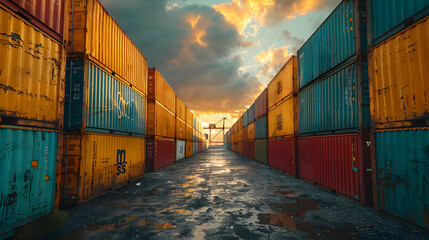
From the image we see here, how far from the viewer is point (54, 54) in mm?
6730

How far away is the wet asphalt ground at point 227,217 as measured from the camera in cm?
535

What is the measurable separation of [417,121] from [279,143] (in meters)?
11.9

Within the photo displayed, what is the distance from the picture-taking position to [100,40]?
9.34 metres

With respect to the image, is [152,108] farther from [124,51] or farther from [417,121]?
[417,121]

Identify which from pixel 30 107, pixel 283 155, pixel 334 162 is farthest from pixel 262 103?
pixel 30 107

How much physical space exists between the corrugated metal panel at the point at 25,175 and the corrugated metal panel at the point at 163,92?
10814 millimetres

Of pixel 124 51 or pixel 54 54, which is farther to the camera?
pixel 124 51

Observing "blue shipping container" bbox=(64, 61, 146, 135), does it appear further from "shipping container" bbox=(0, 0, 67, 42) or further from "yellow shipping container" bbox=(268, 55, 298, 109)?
"yellow shipping container" bbox=(268, 55, 298, 109)

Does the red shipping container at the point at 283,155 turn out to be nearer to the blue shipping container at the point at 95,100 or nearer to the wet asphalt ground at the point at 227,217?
the wet asphalt ground at the point at 227,217

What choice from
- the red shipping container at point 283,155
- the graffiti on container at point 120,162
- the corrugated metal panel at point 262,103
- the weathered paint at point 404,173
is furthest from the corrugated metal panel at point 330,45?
the graffiti on container at point 120,162

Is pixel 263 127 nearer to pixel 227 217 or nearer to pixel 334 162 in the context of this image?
pixel 334 162

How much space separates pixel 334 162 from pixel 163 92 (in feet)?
47.9

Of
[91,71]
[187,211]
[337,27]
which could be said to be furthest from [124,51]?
[337,27]

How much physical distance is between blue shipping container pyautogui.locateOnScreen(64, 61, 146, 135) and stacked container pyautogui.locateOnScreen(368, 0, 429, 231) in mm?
10419
